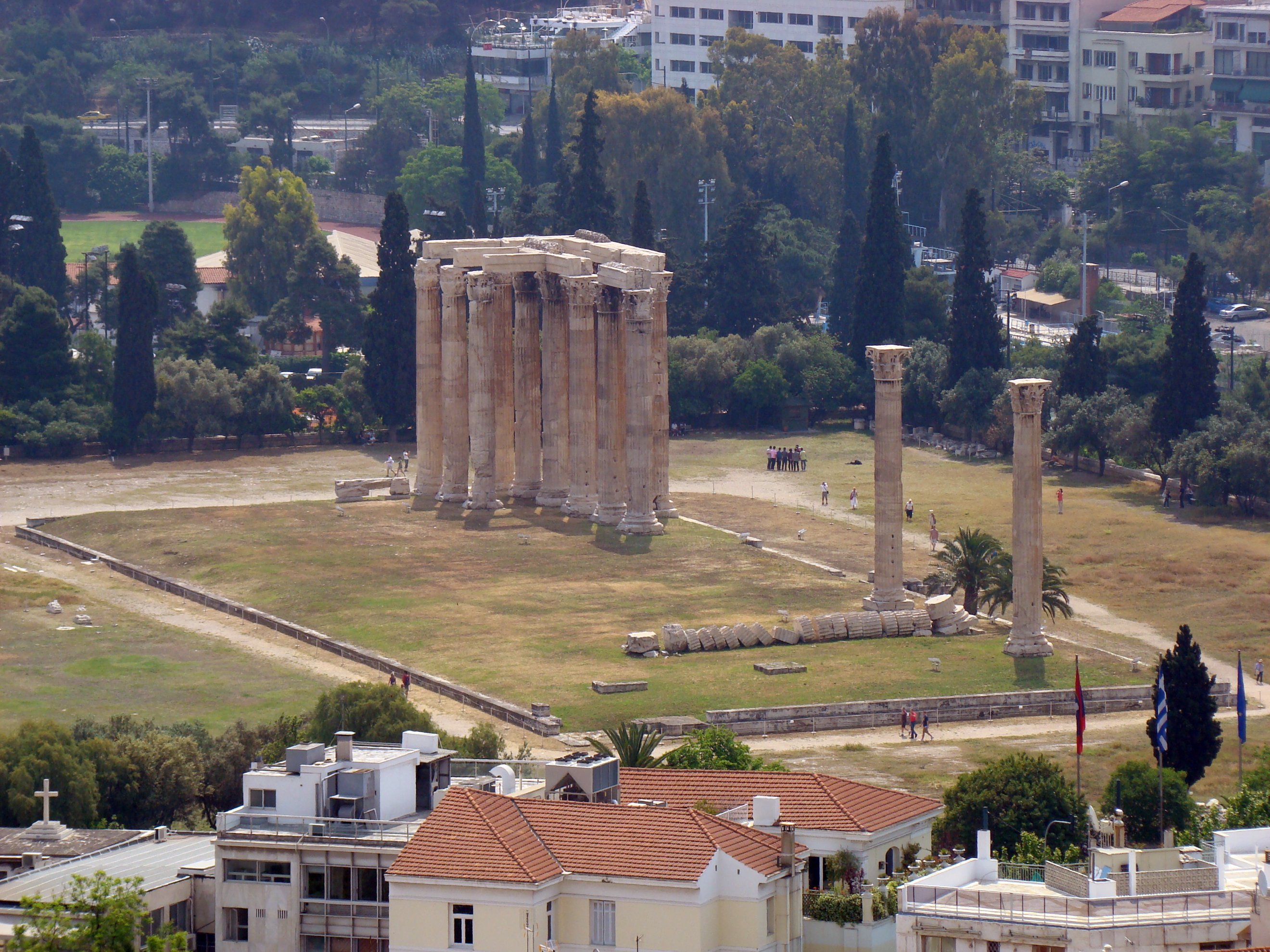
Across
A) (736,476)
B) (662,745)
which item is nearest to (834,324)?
(736,476)

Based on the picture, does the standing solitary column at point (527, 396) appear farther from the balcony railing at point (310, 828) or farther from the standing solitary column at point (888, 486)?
the balcony railing at point (310, 828)

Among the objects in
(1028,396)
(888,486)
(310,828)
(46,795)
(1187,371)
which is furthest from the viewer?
(1187,371)

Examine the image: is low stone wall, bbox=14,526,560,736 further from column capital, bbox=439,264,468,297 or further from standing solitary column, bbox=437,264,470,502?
column capital, bbox=439,264,468,297

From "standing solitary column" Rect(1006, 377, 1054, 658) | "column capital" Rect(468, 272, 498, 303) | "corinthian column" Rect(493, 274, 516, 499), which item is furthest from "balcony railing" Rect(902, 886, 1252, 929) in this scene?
"column capital" Rect(468, 272, 498, 303)

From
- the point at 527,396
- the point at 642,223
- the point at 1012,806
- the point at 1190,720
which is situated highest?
the point at 642,223

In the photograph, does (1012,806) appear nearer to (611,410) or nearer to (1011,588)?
(1011,588)

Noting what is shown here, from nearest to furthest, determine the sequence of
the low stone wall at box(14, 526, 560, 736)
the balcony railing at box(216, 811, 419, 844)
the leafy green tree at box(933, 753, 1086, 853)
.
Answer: the balcony railing at box(216, 811, 419, 844) < the leafy green tree at box(933, 753, 1086, 853) < the low stone wall at box(14, 526, 560, 736)

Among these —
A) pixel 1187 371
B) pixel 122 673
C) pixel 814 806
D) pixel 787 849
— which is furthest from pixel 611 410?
pixel 787 849
